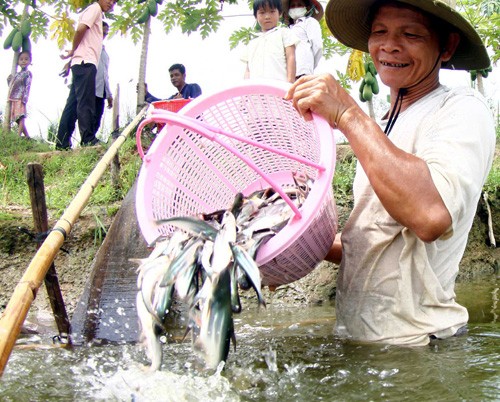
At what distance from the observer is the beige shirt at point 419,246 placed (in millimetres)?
1979

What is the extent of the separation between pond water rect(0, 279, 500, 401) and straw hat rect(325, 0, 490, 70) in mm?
1097

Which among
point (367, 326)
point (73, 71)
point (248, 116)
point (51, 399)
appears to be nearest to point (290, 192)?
point (248, 116)

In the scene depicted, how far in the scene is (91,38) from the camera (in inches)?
259

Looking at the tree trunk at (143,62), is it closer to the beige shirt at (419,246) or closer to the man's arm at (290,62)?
the man's arm at (290,62)

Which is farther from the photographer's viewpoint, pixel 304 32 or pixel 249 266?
pixel 304 32

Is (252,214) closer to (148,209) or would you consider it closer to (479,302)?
(148,209)

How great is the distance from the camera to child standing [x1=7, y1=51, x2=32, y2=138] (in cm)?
885

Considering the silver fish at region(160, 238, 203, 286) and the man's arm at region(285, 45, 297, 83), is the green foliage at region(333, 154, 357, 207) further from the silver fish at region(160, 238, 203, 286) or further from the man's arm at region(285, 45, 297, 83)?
the silver fish at region(160, 238, 203, 286)

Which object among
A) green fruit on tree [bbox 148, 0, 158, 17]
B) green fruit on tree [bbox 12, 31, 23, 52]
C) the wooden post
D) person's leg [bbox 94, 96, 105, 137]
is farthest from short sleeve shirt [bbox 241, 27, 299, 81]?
green fruit on tree [bbox 12, 31, 23, 52]

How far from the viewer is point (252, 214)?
85.0 inches

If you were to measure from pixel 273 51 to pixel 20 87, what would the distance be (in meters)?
4.88

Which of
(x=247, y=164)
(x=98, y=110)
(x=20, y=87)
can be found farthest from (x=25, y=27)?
(x=247, y=164)

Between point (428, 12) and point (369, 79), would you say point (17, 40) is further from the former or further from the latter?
point (428, 12)

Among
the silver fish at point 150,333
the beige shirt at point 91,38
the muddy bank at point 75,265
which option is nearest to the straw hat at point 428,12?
the silver fish at point 150,333
